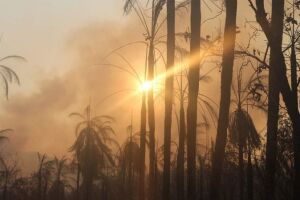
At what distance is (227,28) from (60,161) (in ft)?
190

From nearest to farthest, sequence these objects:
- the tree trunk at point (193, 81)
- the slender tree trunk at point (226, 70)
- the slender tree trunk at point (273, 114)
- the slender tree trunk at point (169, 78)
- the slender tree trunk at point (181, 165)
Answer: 1. the slender tree trunk at point (273, 114)
2. the slender tree trunk at point (226, 70)
3. the tree trunk at point (193, 81)
4. the slender tree trunk at point (169, 78)
5. the slender tree trunk at point (181, 165)

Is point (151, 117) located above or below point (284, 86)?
above

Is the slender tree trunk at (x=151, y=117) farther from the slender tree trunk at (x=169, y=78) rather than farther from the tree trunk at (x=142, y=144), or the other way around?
the slender tree trunk at (x=169, y=78)

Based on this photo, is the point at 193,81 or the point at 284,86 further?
the point at 193,81

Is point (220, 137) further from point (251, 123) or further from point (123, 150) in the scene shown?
point (123, 150)

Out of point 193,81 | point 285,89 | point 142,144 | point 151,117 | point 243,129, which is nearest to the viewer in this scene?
point 285,89

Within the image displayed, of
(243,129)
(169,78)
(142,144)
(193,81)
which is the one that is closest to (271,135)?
(193,81)

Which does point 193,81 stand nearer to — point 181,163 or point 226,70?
point 226,70

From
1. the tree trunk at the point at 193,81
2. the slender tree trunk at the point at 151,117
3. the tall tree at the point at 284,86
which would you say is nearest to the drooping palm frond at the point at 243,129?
the slender tree trunk at the point at 151,117

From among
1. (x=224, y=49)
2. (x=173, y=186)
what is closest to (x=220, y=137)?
(x=224, y=49)

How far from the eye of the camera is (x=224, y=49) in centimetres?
1384

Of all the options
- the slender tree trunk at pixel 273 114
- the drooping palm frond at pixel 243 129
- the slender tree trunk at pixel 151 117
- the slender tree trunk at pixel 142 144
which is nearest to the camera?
the slender tree trunk at pixel 273 114

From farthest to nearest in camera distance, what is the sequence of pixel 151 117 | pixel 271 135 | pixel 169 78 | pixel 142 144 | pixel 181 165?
pixel 181 165, pixel 142 144, pixel 151 117, pixel 169 78, pixel 271 135

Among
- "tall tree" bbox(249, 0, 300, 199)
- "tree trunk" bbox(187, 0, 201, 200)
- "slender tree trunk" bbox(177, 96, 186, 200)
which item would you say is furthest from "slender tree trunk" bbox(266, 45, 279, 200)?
"slender tree trunk" bbox(177, 96, 186, 200)
